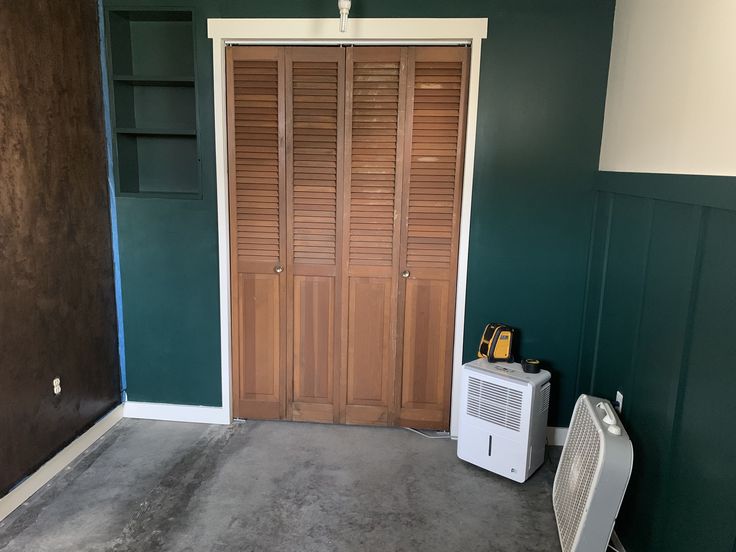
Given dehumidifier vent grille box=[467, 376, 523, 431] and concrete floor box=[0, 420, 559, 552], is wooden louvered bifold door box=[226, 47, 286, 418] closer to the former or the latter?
concrete floor box=[0, 420, 559, 552]

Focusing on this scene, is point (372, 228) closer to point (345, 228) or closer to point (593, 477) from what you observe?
point (345, 228)

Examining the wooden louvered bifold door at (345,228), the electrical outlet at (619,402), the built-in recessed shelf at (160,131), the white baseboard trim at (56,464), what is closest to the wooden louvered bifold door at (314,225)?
the wooden louvered bifold door at (345,228)

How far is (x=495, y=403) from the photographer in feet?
8.38

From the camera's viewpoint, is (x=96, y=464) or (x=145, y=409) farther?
(x=145, y=409)

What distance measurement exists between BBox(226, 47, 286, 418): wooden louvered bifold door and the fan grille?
1.59 meters

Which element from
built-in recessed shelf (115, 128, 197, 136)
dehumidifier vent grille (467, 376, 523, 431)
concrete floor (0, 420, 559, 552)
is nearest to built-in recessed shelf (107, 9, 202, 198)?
built-in recessed shelf (115, 128, 197, 136)

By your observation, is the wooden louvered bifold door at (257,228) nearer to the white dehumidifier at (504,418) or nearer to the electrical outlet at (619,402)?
the white dehumidifier at (504,418)

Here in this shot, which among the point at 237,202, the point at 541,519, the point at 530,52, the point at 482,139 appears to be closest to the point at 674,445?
the point at 541,519

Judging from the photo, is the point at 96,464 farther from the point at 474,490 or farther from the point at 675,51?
the point at 675,51

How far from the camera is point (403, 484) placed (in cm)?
256

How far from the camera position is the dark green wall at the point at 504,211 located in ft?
8.61

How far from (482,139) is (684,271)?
130 cm

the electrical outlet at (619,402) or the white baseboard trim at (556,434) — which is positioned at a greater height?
the electrical outlet at (619,402)

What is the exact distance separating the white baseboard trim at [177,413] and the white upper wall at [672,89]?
247cm
